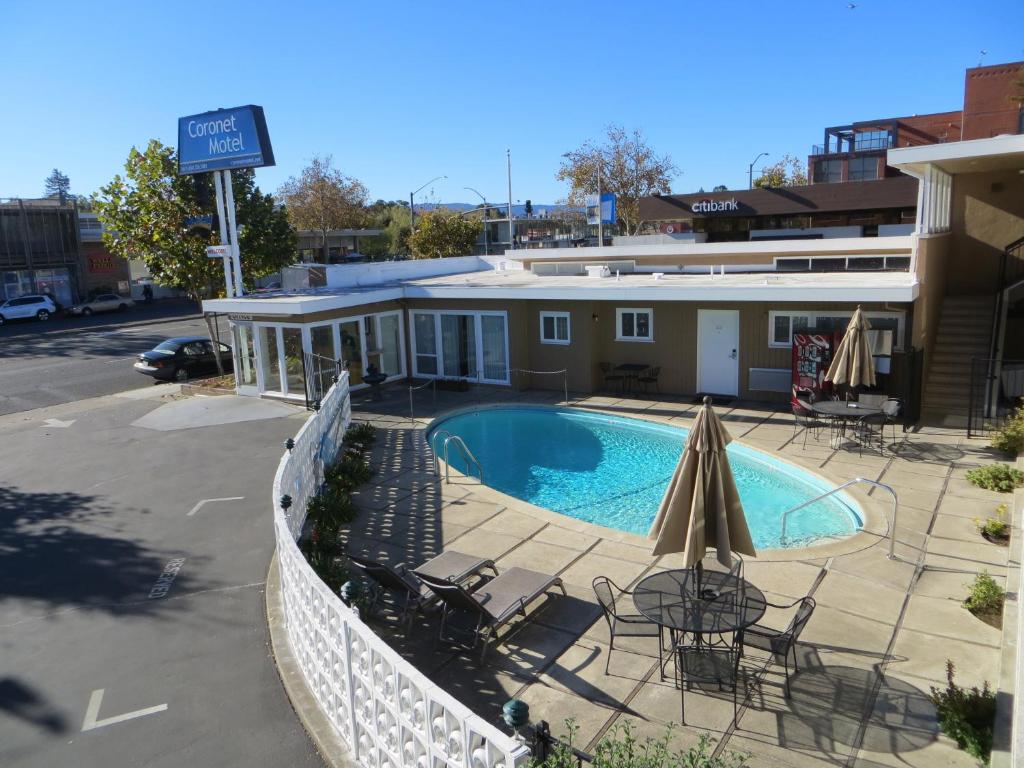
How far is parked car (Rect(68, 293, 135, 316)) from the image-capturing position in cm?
4691

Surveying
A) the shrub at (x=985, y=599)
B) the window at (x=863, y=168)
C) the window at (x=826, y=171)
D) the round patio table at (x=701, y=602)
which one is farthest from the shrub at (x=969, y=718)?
the window at (x=826, y=171)

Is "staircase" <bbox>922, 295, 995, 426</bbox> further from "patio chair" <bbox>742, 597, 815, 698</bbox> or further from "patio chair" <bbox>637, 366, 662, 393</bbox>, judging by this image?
"patio chair" <bbox>742, 597, 815, 698</bbox>

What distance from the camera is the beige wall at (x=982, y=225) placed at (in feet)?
60.8

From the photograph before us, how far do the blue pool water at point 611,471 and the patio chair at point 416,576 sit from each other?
4.11 meters

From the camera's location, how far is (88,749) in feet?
20.0

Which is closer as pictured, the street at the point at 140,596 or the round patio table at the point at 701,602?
the street at the point at 140,596

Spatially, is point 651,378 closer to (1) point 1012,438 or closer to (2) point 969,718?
(1) point 1012,438

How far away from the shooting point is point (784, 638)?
6551 mm

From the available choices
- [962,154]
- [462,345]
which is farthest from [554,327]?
[962,154]

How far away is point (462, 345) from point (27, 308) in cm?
3579

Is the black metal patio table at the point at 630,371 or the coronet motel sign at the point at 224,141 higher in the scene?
the coronet motel sign at the point at 224,141

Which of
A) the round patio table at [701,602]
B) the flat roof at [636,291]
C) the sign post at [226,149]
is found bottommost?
the round patio table at [701,602]

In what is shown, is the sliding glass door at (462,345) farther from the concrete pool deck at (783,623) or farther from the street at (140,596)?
the concrete pool deck at (783,623)

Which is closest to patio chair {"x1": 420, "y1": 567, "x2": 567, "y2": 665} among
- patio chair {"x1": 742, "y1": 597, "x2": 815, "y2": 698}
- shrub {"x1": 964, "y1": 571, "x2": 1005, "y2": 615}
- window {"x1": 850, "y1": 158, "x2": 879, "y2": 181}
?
patio chair {"x1": 742, "y1": 597, "x2": 815, "y2": 698}
